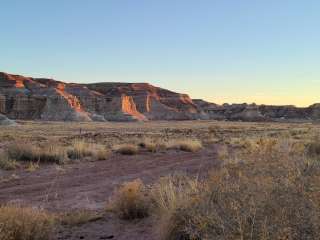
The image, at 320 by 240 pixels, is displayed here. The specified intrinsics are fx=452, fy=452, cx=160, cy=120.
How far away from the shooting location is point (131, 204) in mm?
7547

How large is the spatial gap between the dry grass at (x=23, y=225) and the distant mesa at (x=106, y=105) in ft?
348

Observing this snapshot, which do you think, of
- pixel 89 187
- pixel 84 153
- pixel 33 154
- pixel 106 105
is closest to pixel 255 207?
pixel 89 187

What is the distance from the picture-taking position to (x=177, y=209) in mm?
5824

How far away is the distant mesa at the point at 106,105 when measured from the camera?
11656cm

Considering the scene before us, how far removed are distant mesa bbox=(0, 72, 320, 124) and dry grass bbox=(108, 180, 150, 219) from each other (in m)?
105

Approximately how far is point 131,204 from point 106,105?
12789cm

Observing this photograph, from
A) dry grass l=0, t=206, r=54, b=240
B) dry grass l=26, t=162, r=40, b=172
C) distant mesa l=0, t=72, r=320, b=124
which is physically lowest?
dry grass l=26, t=162, r=40, b=172

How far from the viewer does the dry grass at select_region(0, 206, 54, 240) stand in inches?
225

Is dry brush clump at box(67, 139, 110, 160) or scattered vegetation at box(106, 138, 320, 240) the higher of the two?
scattered vegetation at box(106, 138, 320, 240)

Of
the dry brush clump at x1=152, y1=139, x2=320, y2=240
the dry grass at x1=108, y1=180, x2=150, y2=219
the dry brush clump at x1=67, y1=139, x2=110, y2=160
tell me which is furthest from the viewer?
the dry brush clump at x1=67, y1=139, x2=110, y2=160

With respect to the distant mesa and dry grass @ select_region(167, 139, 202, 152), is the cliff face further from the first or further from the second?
dry grass @ select_region(167, 139, 202, 152)

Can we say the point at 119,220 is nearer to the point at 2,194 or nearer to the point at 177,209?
the point at 177,209

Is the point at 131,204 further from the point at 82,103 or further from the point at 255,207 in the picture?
the point at 82,103

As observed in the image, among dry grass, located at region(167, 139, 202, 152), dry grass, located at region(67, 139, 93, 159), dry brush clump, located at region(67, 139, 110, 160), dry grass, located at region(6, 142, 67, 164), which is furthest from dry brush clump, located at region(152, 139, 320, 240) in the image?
dry grass, located at region(167, 139, 202, 152)
